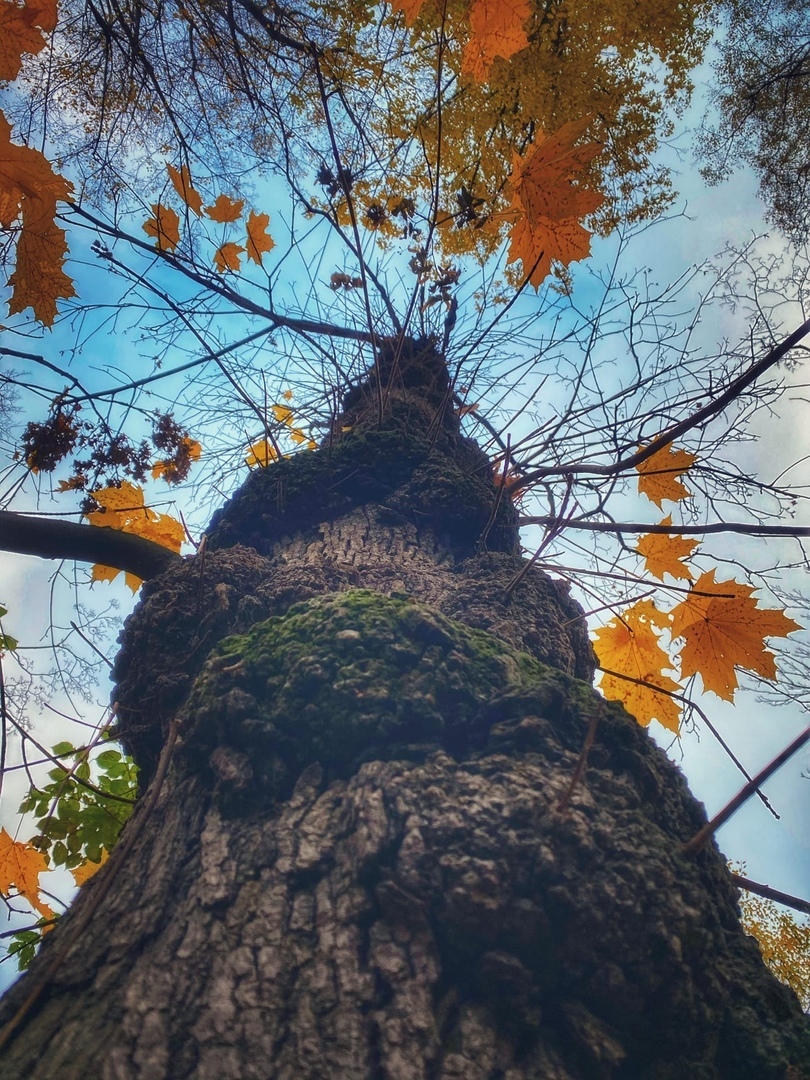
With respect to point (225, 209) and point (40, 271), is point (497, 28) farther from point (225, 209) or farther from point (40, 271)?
point (40, 271)

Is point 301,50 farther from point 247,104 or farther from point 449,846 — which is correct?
point 449,846

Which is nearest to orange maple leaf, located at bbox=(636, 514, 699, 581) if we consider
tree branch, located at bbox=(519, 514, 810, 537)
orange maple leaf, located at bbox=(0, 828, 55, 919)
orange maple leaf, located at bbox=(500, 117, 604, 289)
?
tree branch, located at bbox=(519, 514, 810, 537)

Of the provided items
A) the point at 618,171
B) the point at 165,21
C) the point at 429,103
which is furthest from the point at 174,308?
the point at 618,171

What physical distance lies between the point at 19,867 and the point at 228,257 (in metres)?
2.66

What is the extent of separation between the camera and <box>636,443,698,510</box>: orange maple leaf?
2.65 metres

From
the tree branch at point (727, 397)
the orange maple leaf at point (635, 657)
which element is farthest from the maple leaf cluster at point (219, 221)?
the orange maple leaf at point (635, 657)

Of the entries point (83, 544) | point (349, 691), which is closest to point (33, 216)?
point (83, 544)

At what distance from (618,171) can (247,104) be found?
264 centimetres

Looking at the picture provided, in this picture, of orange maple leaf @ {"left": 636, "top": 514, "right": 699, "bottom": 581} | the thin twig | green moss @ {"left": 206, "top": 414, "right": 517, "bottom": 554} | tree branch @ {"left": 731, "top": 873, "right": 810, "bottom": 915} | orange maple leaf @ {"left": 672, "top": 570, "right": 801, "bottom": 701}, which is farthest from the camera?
orange maple leaf @ {"left": 636, "top": 514, "right": 699, "bottom": 581}

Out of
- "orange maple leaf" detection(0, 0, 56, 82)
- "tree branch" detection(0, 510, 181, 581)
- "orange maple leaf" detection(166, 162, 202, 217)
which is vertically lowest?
"tree branch" detection(0, 510, 181, 581)

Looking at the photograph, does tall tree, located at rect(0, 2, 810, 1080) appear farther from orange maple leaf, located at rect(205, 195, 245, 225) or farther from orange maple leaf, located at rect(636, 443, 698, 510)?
orange maple leaf, located at rect(205, 195, 245, 225)

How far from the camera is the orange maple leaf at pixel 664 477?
2.65m

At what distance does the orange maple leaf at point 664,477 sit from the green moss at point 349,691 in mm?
1407

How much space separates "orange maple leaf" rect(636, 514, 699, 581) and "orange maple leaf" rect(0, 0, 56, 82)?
10.2ft
